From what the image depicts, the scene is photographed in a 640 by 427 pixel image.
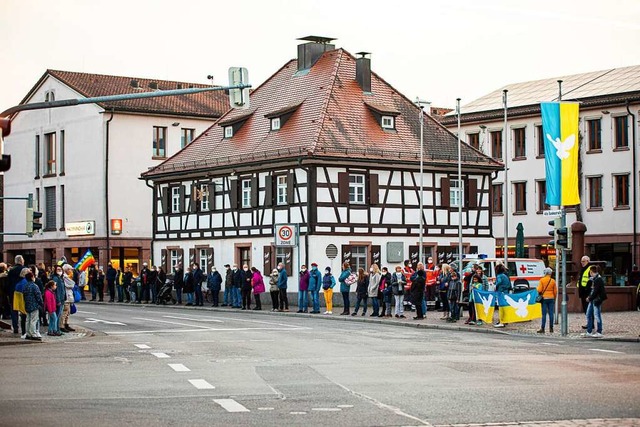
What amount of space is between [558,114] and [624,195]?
37869mm

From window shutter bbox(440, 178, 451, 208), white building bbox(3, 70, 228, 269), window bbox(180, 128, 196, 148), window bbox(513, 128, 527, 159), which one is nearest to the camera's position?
window shutter bbox(440, 178, 451, 208)

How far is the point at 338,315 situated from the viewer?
42.9 metres

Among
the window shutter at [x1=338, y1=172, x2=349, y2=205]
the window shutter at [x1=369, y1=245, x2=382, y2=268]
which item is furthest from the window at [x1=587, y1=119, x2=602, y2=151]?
the window shutter at [x1=338, y1=172, x2=349, y2=205]

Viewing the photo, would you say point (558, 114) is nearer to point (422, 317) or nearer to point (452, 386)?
point (422, 317)

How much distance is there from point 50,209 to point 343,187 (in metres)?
30.0

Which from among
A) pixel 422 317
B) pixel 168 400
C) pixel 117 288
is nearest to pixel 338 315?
pixel 422 317

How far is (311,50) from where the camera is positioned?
194 ft

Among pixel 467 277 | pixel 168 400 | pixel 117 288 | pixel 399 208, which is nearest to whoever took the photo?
pixel 168 400

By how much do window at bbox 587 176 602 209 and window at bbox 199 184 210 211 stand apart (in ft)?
73.4

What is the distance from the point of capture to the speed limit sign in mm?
49438

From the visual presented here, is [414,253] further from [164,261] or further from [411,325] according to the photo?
[411,325]

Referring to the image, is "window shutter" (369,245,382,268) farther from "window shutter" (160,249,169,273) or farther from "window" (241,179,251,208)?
"window shutter" (160,249,169,273)

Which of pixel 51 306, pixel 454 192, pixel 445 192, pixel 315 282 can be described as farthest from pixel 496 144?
pixel 51 306

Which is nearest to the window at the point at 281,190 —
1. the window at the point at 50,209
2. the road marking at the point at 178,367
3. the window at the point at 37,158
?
the window at the point at 50,209
